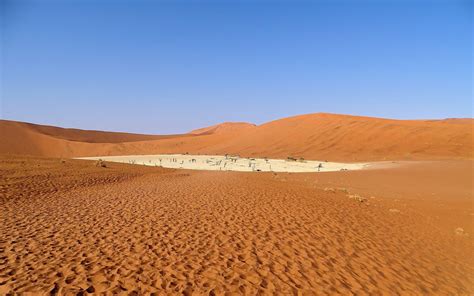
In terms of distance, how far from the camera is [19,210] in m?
10.3

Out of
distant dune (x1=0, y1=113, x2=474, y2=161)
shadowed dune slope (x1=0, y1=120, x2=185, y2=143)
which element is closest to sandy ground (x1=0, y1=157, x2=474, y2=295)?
distant dune (x1=0, y1=113, x2=474, y2=161)

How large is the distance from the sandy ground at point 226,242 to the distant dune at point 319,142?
24916 mm

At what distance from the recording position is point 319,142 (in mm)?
47156

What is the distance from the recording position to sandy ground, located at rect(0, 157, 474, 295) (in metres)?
5.55

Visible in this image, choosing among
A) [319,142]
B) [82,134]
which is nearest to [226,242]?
[319,142]

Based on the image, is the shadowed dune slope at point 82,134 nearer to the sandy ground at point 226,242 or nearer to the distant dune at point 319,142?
the distant dune at point 319,142

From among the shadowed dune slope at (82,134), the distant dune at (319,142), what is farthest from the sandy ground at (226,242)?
the shadowed dune slope at (82,134)

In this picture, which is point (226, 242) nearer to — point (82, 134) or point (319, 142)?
point (319, 142)

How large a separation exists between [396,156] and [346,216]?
96.5 ft

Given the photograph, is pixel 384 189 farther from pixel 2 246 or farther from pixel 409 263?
pixel 2 246

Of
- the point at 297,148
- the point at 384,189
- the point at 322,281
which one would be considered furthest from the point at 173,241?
the point at 297,148

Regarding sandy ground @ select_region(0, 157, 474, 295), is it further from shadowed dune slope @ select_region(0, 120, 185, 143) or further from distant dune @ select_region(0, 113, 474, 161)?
shadowed dune slope @ select_region(0, 120, 185, 143)

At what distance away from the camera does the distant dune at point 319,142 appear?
3809cm

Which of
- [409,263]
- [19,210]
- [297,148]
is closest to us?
[409,263]
